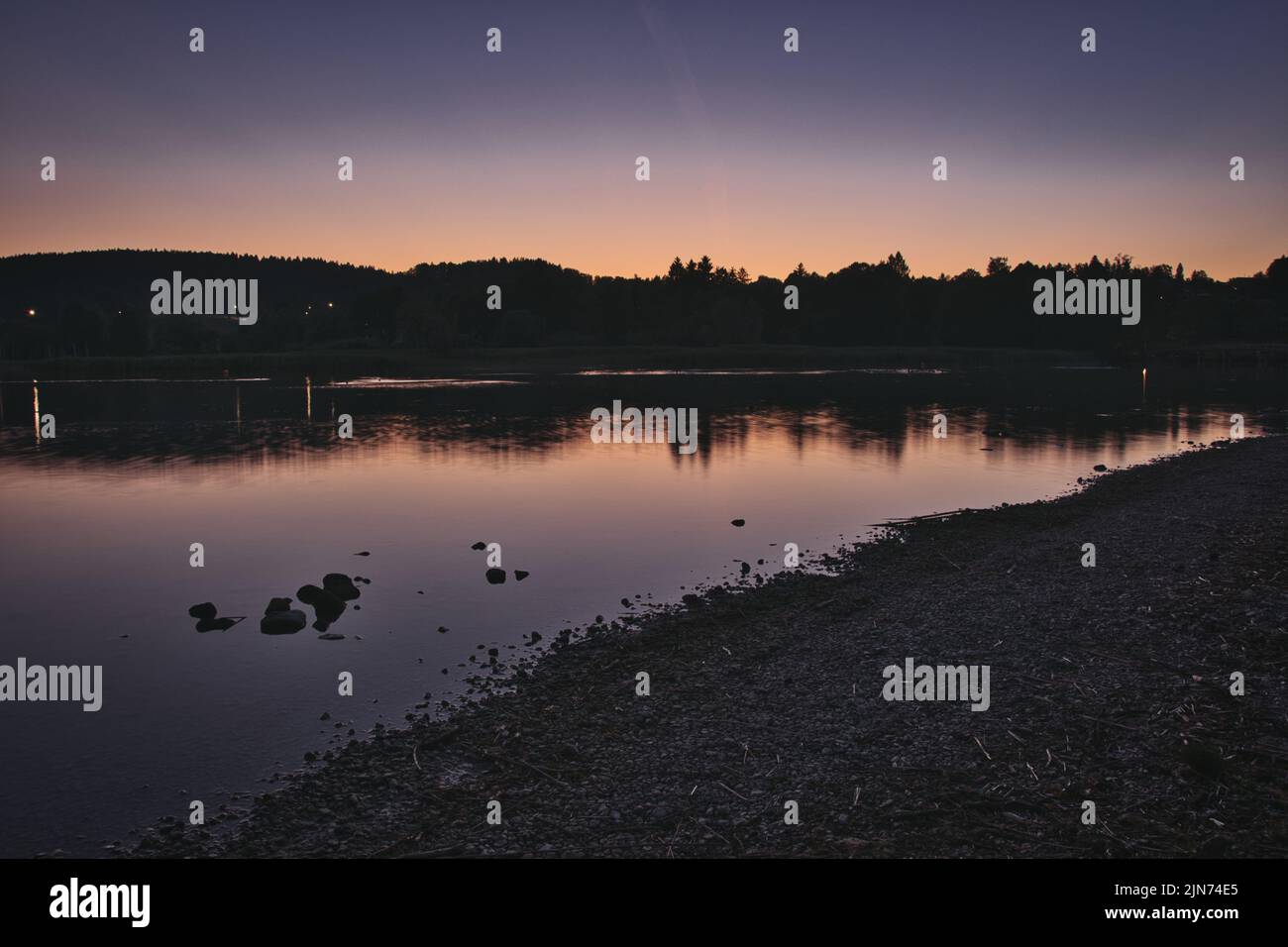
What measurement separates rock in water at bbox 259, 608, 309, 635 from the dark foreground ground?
6352mm

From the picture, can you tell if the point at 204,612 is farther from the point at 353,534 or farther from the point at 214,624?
the point at 353,534

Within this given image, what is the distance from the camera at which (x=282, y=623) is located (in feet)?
64.3

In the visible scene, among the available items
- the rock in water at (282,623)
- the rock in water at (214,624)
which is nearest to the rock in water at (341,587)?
the rock in water at (282,623)

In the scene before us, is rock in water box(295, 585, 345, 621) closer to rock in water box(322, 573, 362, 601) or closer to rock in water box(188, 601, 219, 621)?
rock in water box(322, 573, 362, 601)

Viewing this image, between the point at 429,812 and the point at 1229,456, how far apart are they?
147 feet

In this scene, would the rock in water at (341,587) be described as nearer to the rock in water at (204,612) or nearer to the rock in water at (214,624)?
the rock in water at (214,624)

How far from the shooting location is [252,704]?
1555 centimetres

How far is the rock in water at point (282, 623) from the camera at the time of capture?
19.5m

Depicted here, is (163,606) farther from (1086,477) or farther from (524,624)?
(1086,477)

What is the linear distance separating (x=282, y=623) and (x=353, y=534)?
11.6m

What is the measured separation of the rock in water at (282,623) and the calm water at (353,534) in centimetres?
35

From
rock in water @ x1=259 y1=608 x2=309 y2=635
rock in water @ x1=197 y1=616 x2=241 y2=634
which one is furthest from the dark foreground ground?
rock in water @ x1=197 y1=616 x2=241 y2=634

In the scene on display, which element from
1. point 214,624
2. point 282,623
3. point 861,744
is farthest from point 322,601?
point 861,744

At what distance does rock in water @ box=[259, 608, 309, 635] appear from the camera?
19.5 m
